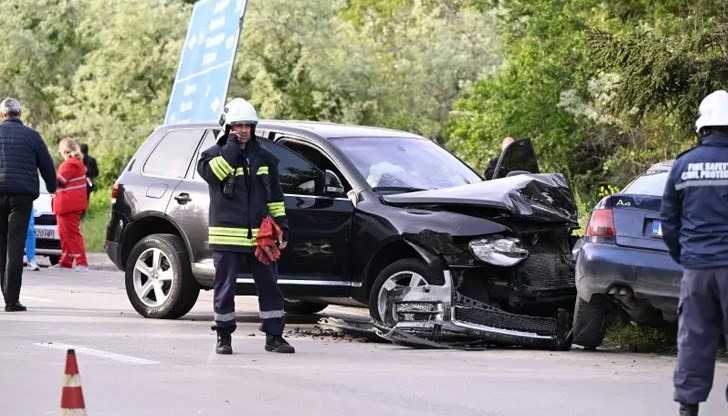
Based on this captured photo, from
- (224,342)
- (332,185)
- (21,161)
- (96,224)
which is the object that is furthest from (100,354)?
(96,224)

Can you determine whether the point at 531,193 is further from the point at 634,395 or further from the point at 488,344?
the point at 634,395

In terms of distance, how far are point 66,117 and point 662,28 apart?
81.8 feet

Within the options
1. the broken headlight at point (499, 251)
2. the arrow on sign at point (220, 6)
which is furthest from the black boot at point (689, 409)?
the arrow on sign at point (220, 6)

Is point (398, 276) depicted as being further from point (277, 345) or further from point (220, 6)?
point (220, 6)

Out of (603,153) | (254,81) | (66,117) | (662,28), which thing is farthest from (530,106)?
(66,117)

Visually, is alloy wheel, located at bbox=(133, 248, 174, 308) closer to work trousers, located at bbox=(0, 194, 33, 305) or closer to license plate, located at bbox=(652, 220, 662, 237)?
work trousers, located at bbox=(0, 194, 33, 305)

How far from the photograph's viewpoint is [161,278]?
13.3 m

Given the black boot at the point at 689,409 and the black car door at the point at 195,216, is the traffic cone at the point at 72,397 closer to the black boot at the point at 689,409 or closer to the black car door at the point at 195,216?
the black boot at the point at 689,409

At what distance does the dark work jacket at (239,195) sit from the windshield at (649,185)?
2.56 meters

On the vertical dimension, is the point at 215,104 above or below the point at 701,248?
above

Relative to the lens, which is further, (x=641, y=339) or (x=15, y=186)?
(x=15, y=186)

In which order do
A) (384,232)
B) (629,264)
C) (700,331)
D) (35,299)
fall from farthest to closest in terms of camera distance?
(35,299) → (384,232) → (629,264) → (700,331)

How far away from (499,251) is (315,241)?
64.2 inches

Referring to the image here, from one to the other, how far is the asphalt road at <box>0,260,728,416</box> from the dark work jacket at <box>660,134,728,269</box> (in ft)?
3.52
